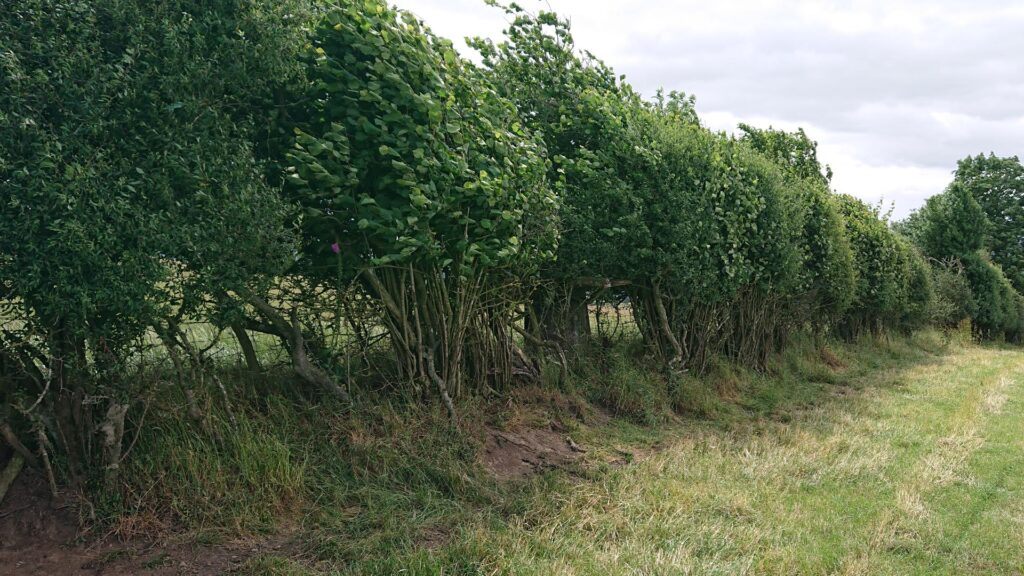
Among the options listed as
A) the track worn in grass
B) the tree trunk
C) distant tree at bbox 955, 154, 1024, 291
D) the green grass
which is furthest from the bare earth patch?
distant tree at bbox 955, 154, 1024, 291

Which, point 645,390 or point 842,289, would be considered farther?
point 842,289

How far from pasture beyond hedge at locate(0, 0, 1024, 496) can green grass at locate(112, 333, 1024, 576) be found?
0.29m

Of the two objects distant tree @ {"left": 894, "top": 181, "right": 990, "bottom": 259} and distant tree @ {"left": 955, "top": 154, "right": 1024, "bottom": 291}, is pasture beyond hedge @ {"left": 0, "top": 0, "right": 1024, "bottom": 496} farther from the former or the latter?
distant tree @ {"left": 955, "top": 154, "right": 1024, "bottom": 291}

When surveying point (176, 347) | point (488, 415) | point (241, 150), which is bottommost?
point (488, 415)

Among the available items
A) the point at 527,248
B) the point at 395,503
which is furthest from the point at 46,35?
the point at 527,248

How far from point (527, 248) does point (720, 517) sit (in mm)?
2886

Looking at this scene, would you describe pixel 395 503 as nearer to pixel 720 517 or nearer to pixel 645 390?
pixel 720 517

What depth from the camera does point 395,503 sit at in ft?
16.1

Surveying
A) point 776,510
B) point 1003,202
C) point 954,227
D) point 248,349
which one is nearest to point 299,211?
point 248,349

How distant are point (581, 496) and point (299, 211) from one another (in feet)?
9.45

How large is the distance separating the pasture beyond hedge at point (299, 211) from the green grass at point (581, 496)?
11.5 inches

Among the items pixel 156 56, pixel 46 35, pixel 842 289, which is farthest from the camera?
pixel 842 289

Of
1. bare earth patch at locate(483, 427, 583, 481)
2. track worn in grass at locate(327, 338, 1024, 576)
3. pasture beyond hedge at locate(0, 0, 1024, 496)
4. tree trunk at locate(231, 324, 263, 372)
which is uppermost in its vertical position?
pasture beyond hedge at locate(0, 0, 1024, 496)

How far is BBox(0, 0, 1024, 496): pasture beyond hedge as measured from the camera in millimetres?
3844
